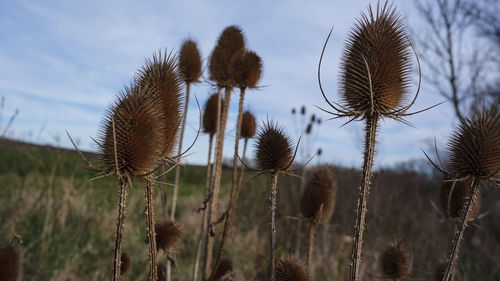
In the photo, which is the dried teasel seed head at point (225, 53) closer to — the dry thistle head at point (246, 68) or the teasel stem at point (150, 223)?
the dry thistle head at point (246, 68)

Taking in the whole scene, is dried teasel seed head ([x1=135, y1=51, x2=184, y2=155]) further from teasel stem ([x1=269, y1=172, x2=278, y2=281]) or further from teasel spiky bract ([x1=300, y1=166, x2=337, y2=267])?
teasel spiky bract ([x1=300, y1=166, x2=337, y2=267])

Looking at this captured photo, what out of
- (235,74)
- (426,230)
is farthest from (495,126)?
(426,230)

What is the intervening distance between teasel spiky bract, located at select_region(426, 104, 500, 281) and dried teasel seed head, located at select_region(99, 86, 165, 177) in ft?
4.17

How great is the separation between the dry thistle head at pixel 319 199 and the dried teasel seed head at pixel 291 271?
87cm

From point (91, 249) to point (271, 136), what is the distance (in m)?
5.61

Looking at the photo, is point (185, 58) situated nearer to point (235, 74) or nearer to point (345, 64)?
point (235, 74)

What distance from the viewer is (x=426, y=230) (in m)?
10.2

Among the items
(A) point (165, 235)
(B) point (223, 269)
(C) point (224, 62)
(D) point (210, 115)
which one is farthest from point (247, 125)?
(A) point (165, 235)

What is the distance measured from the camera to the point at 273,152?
2141 millimetres

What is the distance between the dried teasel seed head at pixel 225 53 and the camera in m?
2.98

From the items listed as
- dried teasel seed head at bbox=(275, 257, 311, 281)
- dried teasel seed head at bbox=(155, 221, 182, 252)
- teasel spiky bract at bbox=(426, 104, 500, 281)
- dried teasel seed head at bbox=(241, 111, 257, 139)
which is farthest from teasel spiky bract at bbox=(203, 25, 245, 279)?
teasel spiky bract at bbox=(426, 104, 500, 281)

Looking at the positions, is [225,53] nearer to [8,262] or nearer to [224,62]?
[224,62]

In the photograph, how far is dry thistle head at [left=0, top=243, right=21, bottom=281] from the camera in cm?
177

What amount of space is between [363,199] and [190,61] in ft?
6.82
